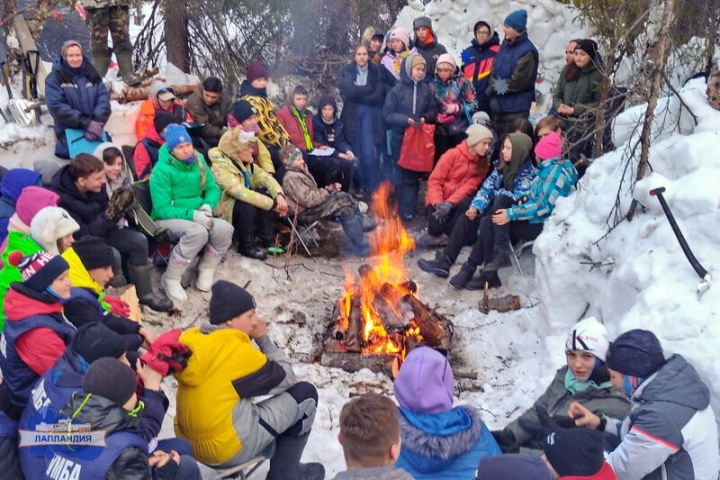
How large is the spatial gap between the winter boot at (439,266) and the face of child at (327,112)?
8.06 ft

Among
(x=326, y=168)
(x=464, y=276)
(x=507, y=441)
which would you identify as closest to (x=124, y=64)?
(x=326, y=168)

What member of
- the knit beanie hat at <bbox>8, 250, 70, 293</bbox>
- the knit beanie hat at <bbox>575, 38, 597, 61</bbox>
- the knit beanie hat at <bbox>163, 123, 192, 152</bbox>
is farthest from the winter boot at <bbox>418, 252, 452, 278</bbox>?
the knit beanie hat at <bbox>8, 250, 70, 293</bbox>

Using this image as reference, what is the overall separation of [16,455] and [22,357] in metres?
0.51

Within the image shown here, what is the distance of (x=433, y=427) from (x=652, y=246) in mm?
2726

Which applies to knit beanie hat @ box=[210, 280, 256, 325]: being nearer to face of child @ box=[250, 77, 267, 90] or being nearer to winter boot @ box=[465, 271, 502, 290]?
winter boot @ box=[465, 271, 502, 290]

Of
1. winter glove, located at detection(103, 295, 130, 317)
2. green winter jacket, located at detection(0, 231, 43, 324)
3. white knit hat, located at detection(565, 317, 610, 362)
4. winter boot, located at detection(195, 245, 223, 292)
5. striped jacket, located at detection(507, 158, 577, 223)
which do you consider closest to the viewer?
white knit hat, located at detection(565, 317, 610, 362)

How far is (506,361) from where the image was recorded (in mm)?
6078

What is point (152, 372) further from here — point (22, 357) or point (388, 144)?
point (388, 144)

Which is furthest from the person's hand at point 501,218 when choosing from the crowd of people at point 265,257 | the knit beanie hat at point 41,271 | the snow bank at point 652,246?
the knit beanie hat at point 41,271

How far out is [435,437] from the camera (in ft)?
10.3

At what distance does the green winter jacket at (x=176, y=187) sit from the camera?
650 centimetres

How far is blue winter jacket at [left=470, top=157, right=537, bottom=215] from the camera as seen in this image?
701 cm

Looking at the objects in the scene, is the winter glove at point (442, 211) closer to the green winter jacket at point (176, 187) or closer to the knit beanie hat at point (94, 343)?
the green winter jacket at point (176, 187)

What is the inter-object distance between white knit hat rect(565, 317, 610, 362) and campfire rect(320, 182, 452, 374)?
210cm
